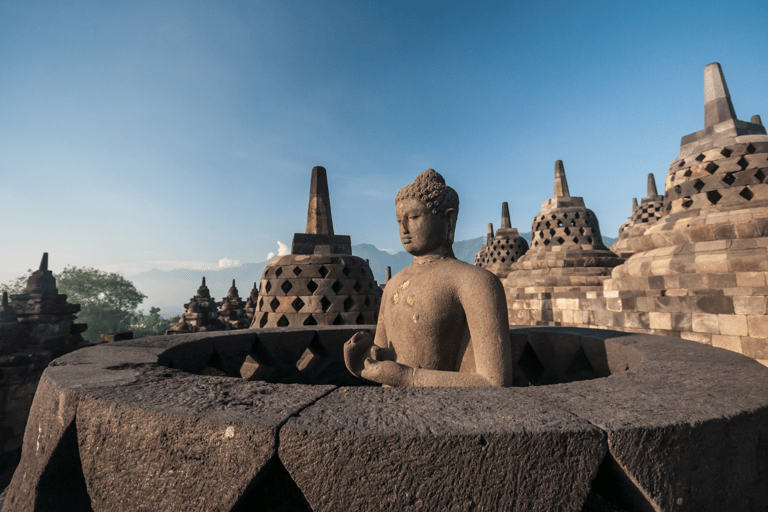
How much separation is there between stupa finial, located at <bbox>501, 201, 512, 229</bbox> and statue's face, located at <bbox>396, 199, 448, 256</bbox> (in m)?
17.4

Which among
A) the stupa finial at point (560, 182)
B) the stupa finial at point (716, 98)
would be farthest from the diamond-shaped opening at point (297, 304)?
the stupa finial at point (560, 182)

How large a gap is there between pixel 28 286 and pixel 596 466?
105 feet

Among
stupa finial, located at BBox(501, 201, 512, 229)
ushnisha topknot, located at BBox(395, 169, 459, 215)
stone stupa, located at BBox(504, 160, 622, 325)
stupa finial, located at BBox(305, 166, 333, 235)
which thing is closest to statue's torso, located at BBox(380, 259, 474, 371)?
ushnisha topknot, located at BBox(395, 169, 459, 215)

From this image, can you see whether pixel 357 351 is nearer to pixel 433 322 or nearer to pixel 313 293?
pixel 433 322

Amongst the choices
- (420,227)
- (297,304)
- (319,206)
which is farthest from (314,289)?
(420,227)

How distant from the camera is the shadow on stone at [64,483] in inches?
57.5

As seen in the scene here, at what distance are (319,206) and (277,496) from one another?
5262mm

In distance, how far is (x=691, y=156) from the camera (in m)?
5.59

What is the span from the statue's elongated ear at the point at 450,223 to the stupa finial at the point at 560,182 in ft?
34.8

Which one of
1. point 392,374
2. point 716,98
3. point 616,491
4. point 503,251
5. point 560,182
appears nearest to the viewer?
point 616,491

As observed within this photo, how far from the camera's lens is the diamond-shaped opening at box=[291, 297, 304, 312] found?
17.1 ft

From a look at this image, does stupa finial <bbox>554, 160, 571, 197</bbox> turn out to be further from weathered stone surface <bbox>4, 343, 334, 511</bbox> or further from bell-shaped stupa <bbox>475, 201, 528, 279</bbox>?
weathered stone surface <bbox>4, 343, 334, 511</bbox>

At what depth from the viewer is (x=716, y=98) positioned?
5.91m

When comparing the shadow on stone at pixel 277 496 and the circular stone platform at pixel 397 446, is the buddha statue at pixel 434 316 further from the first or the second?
the shadow on stone at pixel 277 496
